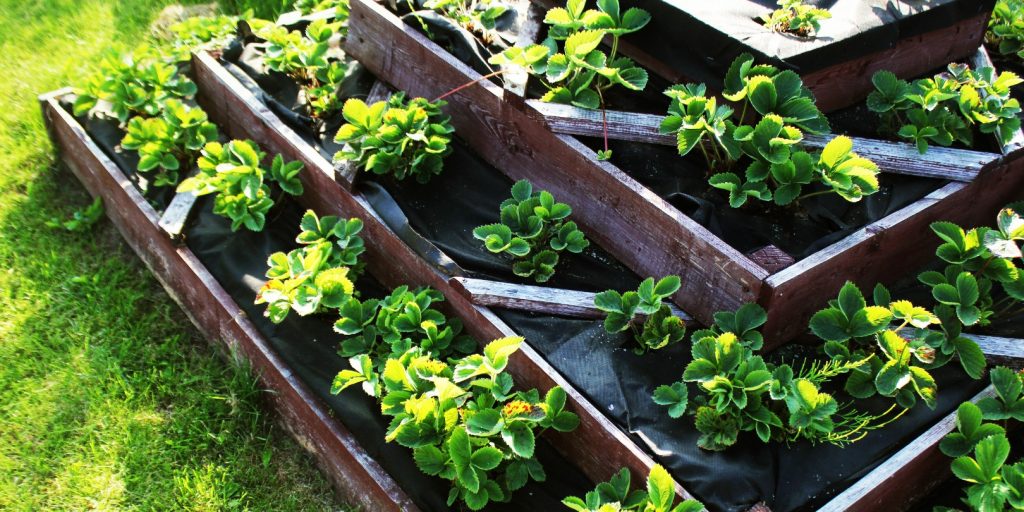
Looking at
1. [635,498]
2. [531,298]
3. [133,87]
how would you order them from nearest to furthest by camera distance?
[635,498] → [531,298] → [133,87]

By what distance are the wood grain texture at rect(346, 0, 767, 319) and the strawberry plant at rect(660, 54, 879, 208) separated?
0.21 meters

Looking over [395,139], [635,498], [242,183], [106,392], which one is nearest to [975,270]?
[635,498]

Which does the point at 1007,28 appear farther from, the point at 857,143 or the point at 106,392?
the point at 106,392

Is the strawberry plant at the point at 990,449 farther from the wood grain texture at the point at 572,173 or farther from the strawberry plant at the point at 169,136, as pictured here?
the strawberry plant at the point at 169,136

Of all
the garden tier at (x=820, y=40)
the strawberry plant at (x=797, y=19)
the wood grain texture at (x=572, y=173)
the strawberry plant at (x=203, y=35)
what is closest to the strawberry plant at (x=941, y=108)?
the garden tier at (x=820, y=40)

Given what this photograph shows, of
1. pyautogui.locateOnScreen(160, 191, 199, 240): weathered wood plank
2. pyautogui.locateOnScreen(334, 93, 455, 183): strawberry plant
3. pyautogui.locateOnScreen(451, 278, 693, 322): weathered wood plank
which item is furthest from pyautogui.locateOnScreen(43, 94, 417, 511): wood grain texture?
pyautogui.locateOnScreen(334, 93, 455, 183): strawberry plant

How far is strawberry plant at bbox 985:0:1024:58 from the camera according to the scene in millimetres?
3887

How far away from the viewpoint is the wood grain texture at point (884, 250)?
9.17ft

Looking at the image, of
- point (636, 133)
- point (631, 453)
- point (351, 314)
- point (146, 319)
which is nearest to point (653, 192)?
point (636, 133)

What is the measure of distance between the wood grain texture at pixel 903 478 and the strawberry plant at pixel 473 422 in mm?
794

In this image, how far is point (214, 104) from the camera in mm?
4227

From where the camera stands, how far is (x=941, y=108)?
328cm

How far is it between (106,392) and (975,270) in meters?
3.16

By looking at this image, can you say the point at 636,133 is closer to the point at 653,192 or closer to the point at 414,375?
the point at 653,192
